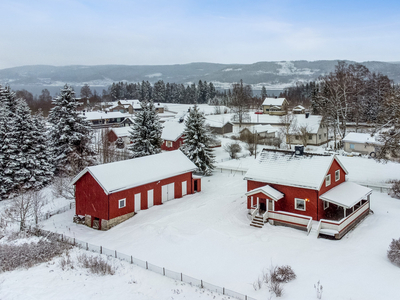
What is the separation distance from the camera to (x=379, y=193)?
92.3ft

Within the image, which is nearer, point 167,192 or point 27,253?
point 27,253

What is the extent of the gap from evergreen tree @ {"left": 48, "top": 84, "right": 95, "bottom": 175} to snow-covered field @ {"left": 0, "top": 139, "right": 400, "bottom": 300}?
388 inches

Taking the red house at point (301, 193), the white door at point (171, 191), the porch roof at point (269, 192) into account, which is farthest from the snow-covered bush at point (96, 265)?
the white door at point (171, 191)

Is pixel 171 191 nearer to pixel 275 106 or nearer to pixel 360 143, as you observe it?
pixel 360 143

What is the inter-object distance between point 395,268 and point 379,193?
1372 centimetres

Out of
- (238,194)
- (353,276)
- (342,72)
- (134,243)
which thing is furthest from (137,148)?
(342,72)

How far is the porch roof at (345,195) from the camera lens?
21703mm

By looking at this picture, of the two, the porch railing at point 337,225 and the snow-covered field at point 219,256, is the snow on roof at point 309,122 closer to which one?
the snow-covered field at point 219,256

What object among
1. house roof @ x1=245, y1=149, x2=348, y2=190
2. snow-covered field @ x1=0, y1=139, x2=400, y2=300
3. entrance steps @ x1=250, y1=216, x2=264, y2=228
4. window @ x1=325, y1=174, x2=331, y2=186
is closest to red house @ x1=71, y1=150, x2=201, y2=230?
snow-covered field @ x1=0, y1=139, x2=400, y2=300

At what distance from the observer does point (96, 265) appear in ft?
53.7

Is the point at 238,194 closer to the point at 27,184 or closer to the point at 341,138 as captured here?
the point at 27,184

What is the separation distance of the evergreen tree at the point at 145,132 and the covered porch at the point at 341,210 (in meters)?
21.8

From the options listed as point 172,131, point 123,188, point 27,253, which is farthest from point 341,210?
point 172,131

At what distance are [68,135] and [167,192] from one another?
1480 cm
